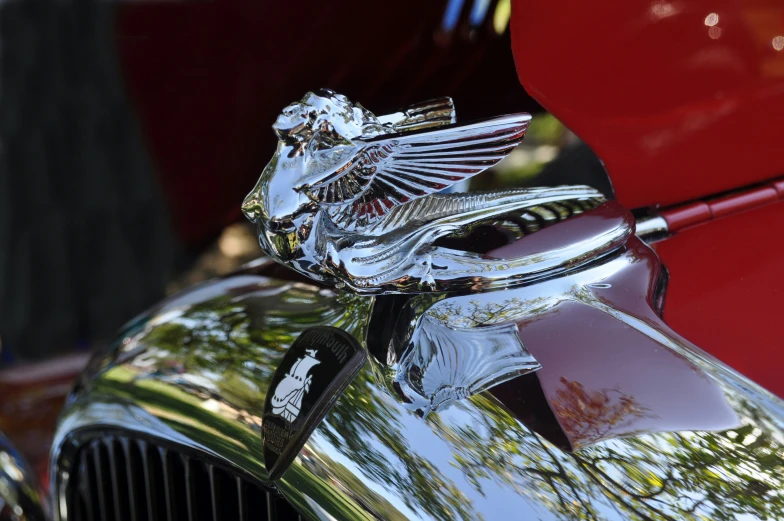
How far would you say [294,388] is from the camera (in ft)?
2.65

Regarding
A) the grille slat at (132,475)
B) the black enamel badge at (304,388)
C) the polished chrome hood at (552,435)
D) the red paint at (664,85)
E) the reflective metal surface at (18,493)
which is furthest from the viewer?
the reflective metal surface at (18,493)

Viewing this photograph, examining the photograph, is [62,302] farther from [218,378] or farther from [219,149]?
[218,378]

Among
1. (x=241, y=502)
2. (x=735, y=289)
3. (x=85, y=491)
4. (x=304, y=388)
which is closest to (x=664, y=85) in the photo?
(x=735, y=289)

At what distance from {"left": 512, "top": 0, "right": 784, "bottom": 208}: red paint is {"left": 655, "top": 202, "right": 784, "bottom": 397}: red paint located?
6 centimetres

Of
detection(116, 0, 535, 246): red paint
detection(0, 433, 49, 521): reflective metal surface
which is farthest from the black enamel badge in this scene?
detection(0, 433, 49, 521): reflective metal surface

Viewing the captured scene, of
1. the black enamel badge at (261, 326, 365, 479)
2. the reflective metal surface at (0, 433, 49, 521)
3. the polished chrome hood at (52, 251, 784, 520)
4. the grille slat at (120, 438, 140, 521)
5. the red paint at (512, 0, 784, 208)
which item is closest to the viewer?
the polished chrome hood at (52, 251, 784, 520)

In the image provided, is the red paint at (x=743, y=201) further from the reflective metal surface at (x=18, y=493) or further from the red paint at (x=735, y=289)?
the reflective metal surface at (x=18, y=493)

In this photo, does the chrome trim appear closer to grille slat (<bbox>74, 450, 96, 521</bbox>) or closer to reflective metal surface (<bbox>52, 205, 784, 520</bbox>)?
reflective metal surface (<bbox>52, 205, 784, 520</bbox>)

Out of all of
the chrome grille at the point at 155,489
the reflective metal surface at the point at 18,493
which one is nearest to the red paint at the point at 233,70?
the chrome grille at the point at 155,489

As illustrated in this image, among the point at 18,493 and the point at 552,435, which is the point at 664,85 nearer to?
the point at 552,435

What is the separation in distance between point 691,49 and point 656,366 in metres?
0.36

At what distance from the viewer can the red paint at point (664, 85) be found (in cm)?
89

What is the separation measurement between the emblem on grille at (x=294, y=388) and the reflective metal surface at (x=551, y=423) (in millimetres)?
32

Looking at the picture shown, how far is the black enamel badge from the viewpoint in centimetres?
78
